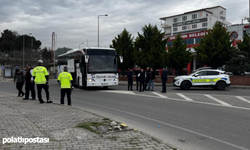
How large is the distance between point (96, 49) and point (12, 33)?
80151 mm

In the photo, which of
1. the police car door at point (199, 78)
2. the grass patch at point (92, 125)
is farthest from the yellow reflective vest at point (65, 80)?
the police car door at point (199, 78)

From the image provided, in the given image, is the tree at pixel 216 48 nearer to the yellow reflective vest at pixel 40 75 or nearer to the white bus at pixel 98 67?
the white bus at pixel 98 67

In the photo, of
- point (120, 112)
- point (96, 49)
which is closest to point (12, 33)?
point (96, 49)

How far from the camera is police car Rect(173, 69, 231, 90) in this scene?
19625 mm

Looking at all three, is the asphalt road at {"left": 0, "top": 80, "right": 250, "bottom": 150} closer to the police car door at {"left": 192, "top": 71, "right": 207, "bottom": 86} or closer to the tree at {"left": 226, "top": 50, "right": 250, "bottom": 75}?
the police car door at {"left": 192, "top": 71, "right": 207, "bottom": 86}

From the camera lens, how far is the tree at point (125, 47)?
33688 millimetres

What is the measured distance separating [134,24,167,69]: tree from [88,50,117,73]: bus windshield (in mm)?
10893

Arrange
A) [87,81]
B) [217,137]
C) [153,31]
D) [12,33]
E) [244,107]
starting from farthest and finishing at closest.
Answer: [12,33]
[153,31]
[87,81]
[244,107]
[217,137]

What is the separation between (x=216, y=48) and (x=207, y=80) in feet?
23.1

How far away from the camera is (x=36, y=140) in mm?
5266

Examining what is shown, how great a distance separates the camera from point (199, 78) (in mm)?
19812

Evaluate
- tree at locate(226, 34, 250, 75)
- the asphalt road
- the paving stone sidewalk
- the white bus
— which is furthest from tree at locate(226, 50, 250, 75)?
the paving stone sidewalk

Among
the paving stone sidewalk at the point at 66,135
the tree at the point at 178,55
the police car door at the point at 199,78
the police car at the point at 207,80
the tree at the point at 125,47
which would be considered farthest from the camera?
the tree at the point at 125,47

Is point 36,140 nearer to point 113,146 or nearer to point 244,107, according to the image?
point 113,146
